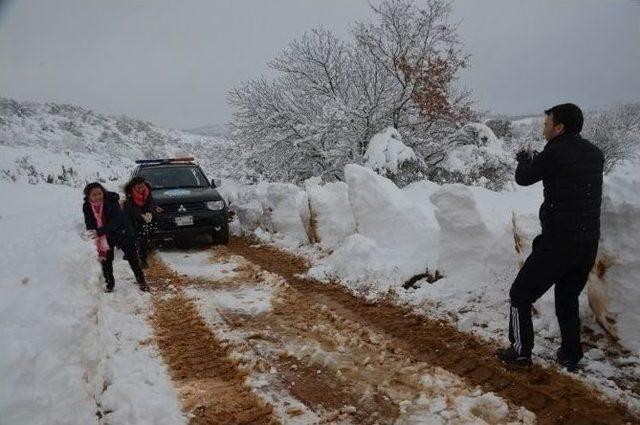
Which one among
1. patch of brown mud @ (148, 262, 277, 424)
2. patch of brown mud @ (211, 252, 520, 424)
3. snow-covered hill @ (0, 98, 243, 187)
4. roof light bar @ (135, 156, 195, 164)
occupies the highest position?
snow-covered hill @ (0, 98, 243, 187)

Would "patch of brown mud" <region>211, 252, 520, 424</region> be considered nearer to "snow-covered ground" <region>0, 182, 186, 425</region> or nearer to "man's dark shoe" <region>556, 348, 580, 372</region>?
"man's dark shoe" <region>556, 348, 580, 372</region>

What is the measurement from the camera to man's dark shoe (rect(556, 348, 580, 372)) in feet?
12.5

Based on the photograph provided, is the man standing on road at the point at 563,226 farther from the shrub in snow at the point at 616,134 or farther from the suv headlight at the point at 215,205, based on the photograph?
the shrub in snow at the point at 616,134

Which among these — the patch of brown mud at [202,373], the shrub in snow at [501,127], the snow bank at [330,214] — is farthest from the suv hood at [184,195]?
the shrub in snow at [501,127]

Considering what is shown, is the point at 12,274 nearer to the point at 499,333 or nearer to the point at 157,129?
the point at 499,333

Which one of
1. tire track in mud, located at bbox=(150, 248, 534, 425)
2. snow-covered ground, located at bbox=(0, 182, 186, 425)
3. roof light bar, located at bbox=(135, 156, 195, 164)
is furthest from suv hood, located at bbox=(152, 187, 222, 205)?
snow-covered ground, located at bbox=(0, 182, 186, 425)

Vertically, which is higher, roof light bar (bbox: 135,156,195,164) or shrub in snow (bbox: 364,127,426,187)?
roof light bar (bbox: 135,156,195,164)

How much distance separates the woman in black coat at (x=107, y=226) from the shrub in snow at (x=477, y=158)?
10290 mm

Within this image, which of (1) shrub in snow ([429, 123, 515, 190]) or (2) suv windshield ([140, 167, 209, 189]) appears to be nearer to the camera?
(2) suv windshield ([140, 167, 209, 189])

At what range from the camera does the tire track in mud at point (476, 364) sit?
127 inches

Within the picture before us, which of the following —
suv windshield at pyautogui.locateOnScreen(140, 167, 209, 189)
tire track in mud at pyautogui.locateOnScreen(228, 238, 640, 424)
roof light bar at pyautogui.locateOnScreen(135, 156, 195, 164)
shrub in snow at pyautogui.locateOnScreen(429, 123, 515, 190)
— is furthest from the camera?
shrub in snow at pyautogui.locateOnScreen(429, 123, 515, 190)

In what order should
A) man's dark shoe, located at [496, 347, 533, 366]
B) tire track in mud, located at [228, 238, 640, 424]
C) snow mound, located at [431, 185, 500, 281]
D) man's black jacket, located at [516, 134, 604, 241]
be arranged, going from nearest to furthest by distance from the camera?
tire track in mud, located at [228, 238, 640, 424], man's black jacket, located at [516, 134, 604, 241], man's dark shoe, located at [496, 347, 533, 366], snow mound, located at [431, 185, 500, 281]

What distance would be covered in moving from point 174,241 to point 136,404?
771 centimetres

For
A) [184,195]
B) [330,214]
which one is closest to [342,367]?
[330,214]
